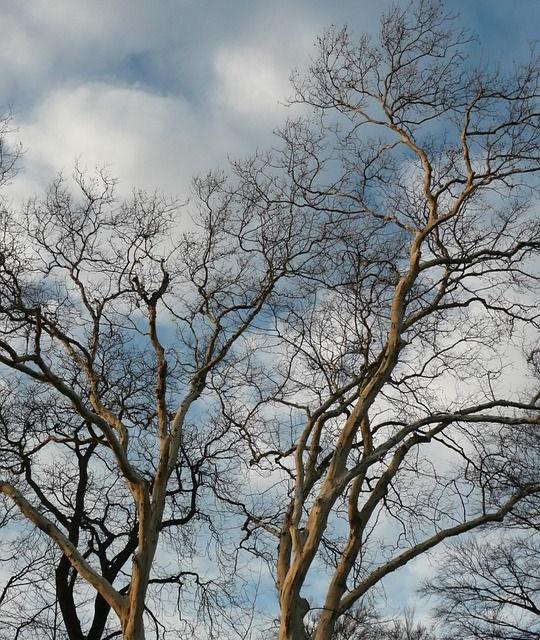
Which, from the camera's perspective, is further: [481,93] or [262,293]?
[262,293]

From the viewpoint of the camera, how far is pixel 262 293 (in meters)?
12.0

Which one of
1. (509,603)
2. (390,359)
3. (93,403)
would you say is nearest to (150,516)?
(93,403)

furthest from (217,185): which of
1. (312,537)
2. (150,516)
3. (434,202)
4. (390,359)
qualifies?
(312,537)

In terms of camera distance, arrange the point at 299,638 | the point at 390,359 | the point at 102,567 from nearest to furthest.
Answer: the point at 299,638 → the point at 390,359 → the point at 102,567

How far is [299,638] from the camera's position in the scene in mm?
8344

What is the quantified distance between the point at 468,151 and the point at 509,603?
11.5m

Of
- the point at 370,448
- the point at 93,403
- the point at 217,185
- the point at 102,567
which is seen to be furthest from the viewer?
the point at 102,567

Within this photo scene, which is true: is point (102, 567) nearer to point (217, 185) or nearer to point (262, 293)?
point (262, 293)

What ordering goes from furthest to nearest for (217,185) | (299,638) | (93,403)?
(217,185) < (93,403) < (299,638)

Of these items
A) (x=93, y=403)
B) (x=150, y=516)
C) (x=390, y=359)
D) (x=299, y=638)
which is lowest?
(x=299, y=638)

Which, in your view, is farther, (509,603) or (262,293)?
(509,603)

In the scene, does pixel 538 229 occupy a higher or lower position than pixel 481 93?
lower

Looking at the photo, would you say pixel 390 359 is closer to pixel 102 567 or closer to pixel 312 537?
pixel 312 537

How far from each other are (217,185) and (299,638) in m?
7.27
